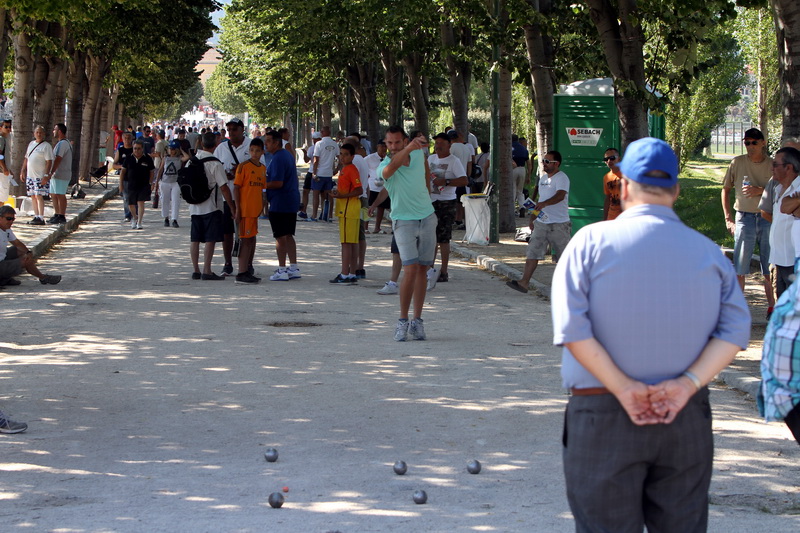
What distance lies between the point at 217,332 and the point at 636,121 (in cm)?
548

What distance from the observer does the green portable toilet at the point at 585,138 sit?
16.7 meters

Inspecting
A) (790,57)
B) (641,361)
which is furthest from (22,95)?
(641,361)

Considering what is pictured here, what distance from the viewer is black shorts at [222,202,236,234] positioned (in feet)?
46.9

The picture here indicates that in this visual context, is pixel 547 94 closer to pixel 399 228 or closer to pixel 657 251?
pixel 399 228

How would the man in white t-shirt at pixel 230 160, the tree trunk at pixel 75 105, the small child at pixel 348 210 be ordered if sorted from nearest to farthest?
the small child at pixel 348 210
the man in white t-shirt at pixel 230 160
the tree trunk at pixel 75 105

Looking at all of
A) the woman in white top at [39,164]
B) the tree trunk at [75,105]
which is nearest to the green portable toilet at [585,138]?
the woman in white top at [39,164]

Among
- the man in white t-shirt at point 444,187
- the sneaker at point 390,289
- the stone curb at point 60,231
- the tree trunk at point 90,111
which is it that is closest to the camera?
the sneaker at point 390,289

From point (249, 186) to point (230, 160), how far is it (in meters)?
1.04

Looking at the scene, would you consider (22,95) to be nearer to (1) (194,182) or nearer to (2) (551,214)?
(1) (194,182)

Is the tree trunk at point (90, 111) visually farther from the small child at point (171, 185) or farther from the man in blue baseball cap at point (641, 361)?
the man in blue baseball cap at point (641, 361)

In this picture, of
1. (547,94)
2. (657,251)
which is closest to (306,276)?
(547,94)

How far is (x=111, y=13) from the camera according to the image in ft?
83.0

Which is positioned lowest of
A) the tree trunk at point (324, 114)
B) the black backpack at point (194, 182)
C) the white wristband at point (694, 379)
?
the white wristband at point (694, 379)

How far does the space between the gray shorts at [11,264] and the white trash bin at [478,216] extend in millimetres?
7902
